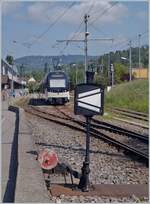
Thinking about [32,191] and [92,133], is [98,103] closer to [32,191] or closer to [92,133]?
[32,191]

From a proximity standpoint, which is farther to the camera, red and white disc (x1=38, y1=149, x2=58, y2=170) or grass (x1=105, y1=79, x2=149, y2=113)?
grass (x1=105, y1=79, x2=149, y2=113)

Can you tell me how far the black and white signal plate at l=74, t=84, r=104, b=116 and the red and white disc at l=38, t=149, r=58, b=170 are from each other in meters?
0.88

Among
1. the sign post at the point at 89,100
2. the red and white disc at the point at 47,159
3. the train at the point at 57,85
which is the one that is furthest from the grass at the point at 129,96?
the sign post at the point at 89,100

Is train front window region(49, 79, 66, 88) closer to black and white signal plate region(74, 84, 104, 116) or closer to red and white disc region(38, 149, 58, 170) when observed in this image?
red and white disc region(38, 149, 58, 170)

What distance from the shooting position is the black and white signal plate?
7773 mm

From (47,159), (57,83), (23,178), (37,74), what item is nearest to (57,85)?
(57,83)

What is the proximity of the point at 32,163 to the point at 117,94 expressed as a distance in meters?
46.3

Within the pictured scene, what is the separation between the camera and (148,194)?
25.5 feet

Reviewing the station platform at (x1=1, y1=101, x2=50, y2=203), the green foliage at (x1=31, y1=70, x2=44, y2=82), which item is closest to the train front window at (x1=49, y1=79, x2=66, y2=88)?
the station platform at (x1=1, y1=101, x2=50, y2=203)

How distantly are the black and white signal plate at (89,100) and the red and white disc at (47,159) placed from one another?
0.88m

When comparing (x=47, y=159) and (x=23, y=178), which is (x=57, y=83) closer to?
(x=47, y=159)

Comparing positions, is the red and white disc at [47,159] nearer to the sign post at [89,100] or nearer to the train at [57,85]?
the sign post at [89,100]

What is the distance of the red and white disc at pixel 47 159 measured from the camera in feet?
26.9

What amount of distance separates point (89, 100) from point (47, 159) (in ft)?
3.96
